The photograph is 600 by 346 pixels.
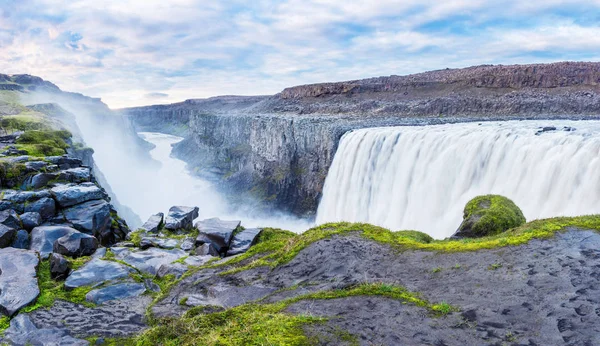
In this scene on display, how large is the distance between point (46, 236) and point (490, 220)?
579 inches

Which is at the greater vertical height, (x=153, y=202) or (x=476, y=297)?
(x=476, y=297)

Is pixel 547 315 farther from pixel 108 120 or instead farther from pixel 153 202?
pixel 108 120

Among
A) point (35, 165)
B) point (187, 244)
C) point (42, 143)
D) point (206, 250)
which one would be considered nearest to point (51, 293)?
point (206, 250)

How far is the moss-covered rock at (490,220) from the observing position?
497 inches

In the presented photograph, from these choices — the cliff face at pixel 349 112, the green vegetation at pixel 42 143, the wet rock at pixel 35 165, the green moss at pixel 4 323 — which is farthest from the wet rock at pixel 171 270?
the cliff face at pixel 349 112

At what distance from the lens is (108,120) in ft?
310

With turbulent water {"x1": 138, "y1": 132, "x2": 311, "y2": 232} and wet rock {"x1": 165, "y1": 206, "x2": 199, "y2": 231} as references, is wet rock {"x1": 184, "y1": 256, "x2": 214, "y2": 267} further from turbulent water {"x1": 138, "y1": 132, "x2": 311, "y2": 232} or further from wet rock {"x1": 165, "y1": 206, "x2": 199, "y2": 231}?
turbulent water {"x1": 138, "y1": 132, "x2": 311, "y2": 232}

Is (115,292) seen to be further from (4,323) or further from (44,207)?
(44,207)

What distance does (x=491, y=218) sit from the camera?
12.8 m

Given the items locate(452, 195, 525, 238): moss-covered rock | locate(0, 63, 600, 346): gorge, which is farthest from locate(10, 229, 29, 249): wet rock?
locate(452, 195, 525, 238): moss-covered rock

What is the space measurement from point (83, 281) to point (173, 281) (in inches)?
90.6

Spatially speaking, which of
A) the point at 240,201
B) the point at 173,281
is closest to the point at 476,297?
the point at 173,281

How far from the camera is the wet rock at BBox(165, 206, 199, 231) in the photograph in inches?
672

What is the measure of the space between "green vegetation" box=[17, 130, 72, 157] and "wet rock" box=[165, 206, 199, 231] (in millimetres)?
8732
